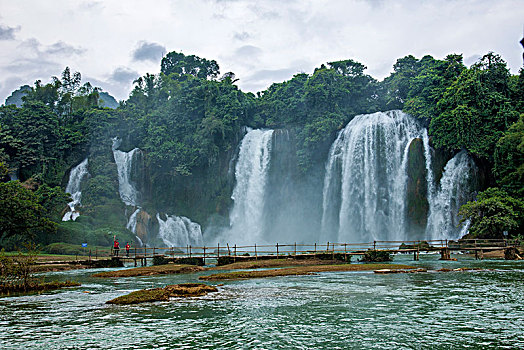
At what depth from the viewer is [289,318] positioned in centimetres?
1351

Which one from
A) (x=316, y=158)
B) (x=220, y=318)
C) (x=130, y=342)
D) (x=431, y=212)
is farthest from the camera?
(x=316, y=158)

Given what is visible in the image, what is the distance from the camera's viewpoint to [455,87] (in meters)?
43.9

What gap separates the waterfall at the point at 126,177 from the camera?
2160 inches

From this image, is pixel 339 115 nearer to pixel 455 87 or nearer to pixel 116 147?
pixel 455 87

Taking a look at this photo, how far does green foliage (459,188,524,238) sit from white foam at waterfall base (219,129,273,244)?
2433 centimetres

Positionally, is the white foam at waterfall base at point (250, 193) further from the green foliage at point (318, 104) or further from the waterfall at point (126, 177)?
the waterfall at point (126, 177)

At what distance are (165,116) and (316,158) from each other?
20.9m

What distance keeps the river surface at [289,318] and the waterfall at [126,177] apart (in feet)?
116

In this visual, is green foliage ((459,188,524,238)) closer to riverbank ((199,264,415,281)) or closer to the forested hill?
the forested hill

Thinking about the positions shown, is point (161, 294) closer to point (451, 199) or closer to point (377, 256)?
point (377, 256)

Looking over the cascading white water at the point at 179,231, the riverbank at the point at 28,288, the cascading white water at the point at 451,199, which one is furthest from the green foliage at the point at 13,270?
the cascading white water at the point at 451,199

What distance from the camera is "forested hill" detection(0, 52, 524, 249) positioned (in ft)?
137

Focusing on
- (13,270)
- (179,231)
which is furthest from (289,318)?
(179,231)

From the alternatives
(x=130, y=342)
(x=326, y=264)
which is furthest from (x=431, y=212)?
(x=130, y=342)
